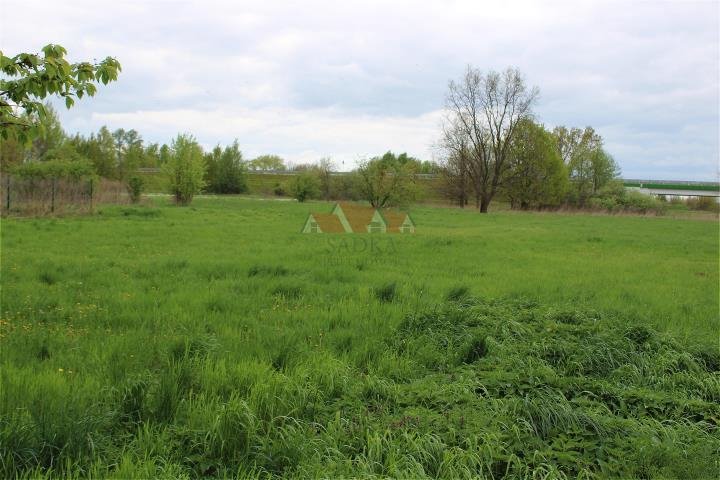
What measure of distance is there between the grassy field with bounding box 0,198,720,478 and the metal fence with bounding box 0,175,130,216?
1593cm

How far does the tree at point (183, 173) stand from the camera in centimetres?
4372

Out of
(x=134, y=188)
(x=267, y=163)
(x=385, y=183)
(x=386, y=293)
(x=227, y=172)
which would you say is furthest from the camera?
(x=267, y=163)

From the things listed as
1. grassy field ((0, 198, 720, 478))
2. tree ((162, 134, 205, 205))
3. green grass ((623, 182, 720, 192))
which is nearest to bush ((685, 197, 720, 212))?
green grass ((623, 182, 720, 192))

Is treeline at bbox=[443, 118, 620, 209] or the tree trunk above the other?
treeline at bbox=[443, 118, 620, 209]

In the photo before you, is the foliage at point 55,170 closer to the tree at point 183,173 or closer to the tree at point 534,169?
→ the tree at point 183,173

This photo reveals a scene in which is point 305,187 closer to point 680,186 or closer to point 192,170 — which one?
point 192,170

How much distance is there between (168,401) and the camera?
3732 mm

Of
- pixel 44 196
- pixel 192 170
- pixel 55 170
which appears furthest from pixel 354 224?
pixel 192 170

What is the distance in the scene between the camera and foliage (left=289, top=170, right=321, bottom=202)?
56.6m

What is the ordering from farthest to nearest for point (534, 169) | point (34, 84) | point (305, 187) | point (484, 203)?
point (534, 169)
point (305, 187)
point (484, 203)
point (34, 84)

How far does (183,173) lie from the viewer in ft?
144

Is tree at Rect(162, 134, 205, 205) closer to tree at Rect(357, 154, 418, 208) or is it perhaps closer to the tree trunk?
tree at Rect(357, 154, 418, 208)

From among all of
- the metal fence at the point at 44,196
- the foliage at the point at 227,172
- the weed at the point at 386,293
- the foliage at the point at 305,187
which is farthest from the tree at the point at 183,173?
the weed at the point at 386,293

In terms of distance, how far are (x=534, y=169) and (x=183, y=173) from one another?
132 feet
